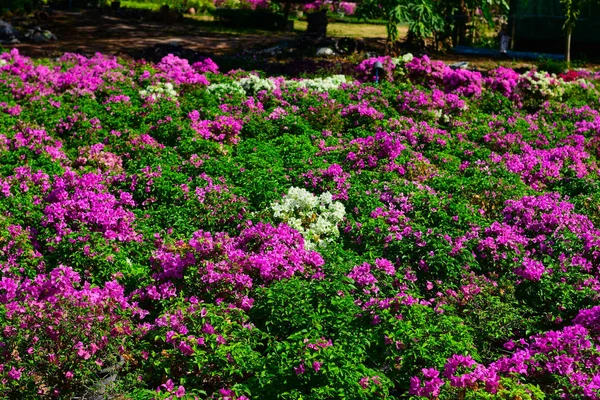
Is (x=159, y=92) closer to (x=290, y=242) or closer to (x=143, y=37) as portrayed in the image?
(x=290, y=242)

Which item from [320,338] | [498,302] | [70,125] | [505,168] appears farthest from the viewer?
[70,125]

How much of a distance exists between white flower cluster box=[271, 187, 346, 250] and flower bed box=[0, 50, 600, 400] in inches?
1.4

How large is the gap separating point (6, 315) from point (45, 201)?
9.98ft

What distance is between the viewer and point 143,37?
26062 mm

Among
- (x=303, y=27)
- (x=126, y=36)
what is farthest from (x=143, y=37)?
(x=303, y=27)

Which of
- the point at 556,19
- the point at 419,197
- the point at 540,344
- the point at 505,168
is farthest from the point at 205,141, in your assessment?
the point at 556,19

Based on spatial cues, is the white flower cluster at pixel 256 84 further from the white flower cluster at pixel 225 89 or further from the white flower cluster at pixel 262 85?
the white flower cluster at pixel 225 89

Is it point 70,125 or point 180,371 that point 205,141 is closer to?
point 70,125

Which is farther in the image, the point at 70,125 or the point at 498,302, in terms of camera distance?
the point at 70,125

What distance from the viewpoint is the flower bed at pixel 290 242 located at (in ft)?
20.5

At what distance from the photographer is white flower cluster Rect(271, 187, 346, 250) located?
8844 mm

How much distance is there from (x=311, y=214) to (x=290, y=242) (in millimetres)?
794

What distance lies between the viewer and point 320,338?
20.3ft

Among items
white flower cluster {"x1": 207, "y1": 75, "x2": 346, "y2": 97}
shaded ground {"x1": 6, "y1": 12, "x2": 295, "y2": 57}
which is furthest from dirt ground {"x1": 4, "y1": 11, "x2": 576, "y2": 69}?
white flower cluster {"x1": 207, "y1": 75, "x2": 346, "y2": 97}
